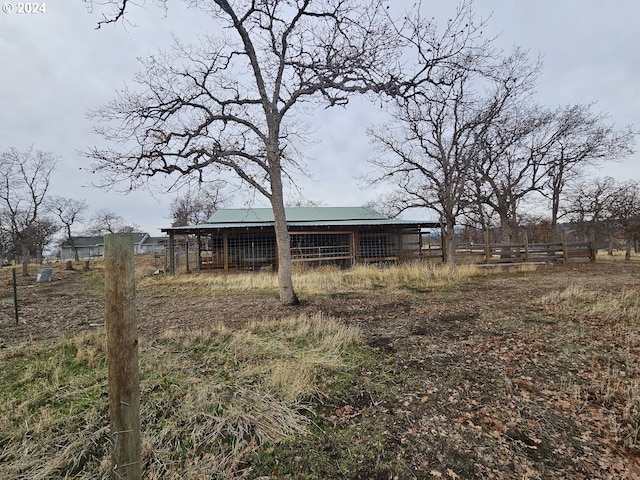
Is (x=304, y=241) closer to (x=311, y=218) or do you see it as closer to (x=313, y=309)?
(x=311, y=218)

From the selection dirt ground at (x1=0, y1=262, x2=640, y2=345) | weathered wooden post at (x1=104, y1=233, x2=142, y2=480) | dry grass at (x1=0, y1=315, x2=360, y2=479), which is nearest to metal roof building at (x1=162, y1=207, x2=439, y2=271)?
dirt ground at (x1=0, y1=262, x2=640, y2=345)

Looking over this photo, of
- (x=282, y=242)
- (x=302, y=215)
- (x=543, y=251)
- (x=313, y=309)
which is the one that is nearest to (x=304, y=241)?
(x=302, y=215)

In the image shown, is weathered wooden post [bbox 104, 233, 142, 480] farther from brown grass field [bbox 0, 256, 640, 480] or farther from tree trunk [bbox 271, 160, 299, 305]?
tree trunk [bbox 271, 160, 299, 305]

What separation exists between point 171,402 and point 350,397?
75.7 inches

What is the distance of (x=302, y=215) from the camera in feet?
70.3

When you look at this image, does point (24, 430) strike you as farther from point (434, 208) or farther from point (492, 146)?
point (492, 146)

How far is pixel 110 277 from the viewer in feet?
5.48

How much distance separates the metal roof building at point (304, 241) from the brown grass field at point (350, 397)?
10599 mm

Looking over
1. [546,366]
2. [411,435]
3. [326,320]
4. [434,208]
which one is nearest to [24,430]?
[411,435]

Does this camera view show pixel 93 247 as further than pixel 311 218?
Yes

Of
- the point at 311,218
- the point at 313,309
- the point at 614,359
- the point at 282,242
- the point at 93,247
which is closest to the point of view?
the point at 614,359

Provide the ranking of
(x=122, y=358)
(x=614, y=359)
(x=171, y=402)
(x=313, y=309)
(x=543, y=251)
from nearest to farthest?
(x=122, y=358) < (x=171, y=402) < (x=614, y=359) < (x=313, y=309) < (x=543, y=251)

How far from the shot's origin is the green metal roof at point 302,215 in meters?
19.7

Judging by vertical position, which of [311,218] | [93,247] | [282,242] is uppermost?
[311,218]
